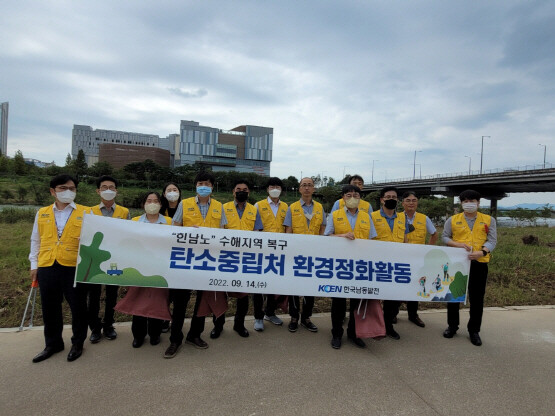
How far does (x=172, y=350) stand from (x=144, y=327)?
17.8 inches

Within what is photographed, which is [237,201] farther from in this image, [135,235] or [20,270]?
[20,270]

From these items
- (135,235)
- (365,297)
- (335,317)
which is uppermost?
(135,235)

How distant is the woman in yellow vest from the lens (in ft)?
10.6

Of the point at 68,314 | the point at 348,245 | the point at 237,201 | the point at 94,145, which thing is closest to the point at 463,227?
the point at 348,245

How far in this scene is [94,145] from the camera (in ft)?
420

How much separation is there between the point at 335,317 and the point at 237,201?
175 centimetres

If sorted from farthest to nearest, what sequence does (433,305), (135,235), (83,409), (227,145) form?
(227,145) → (433,305) → (135,235) → (83,409)

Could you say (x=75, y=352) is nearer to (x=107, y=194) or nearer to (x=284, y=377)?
(x=107, y=194)

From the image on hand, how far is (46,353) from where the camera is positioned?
2977 millimetres

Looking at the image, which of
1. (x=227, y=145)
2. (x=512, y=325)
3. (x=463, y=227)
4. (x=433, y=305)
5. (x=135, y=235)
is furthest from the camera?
(x=227, y=145)

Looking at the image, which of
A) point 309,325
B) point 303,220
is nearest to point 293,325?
point 309,325

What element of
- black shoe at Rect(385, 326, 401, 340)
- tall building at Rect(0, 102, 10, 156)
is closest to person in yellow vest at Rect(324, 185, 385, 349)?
black shoe at Rect(385, 326, 401, 340)

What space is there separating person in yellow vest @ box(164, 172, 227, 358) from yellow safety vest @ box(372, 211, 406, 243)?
6.04ft

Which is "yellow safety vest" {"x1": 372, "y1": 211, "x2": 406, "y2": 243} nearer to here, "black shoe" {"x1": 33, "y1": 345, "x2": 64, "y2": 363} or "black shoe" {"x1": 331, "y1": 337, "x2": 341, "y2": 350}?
"black shoe" {"x1": 331, "y1": 337, "x2": 341, "y2": 350}
